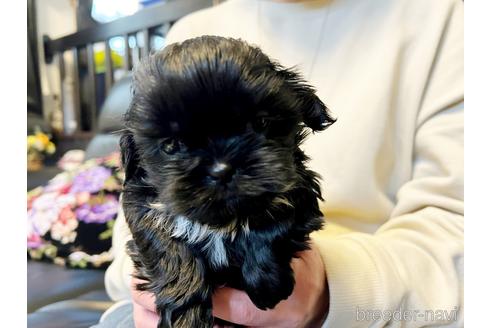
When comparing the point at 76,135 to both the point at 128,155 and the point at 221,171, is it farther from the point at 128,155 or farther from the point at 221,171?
the point at 221,171

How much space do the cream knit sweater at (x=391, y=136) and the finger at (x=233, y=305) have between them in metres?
0.23

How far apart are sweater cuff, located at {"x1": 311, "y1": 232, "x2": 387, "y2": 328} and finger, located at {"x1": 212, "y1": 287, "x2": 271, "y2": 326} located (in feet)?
0.60

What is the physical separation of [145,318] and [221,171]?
1.35 feet

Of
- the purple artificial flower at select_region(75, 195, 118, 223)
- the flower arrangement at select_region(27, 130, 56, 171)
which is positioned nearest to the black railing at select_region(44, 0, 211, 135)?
the flower arrangement at select_region(27, 130, 56, 171)

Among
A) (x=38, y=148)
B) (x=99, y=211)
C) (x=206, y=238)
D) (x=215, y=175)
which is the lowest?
(x=38, y=148)

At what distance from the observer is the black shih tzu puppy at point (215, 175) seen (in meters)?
0.52

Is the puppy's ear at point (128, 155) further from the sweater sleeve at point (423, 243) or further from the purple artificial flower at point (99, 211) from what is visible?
the purple artificial flower at point (99, 211)

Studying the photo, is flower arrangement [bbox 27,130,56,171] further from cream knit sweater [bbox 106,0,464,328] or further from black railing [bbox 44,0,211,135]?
cream knit sweater [bbox 106,0,464,328]

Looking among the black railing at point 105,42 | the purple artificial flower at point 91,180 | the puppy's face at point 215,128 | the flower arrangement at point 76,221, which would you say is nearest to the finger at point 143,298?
the puppy's face at point 215,128

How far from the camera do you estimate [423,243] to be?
0.93 metres

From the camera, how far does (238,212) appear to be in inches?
21.1

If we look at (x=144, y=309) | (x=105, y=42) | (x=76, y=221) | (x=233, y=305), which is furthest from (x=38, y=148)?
(x=233, y=305)

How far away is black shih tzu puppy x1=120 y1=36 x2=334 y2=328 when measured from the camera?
520 millimetres
